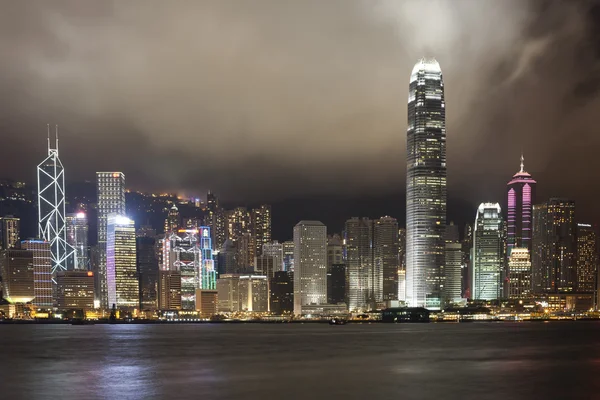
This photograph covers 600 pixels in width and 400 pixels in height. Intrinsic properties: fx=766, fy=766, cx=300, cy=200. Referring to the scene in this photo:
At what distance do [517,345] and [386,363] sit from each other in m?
40.7

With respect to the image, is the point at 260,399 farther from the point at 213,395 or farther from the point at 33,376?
the point at 33,376

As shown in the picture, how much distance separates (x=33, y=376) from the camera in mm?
74312

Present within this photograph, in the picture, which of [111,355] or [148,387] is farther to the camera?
[111,355]

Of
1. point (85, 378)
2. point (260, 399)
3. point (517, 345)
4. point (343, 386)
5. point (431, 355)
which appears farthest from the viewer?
point (517, 345)

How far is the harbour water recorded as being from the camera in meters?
61.6

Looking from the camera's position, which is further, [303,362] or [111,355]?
[111,355]

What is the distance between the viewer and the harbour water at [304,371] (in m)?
61.6

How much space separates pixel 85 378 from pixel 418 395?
105 ft

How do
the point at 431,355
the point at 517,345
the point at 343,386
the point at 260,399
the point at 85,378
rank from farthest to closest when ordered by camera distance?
the point at 517,345 → the point at 431,355 → the point at 85,378 → the point at 343,386 → the point at 260,399

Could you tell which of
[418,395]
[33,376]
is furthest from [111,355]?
[418,395]

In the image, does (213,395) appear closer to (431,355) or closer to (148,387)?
(148,387)

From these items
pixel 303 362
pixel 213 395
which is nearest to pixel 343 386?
pixel 213 395

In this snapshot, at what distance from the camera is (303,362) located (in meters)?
85.0

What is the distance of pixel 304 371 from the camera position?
Result: 75375mm
